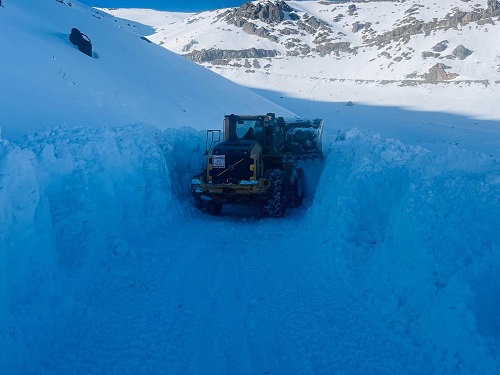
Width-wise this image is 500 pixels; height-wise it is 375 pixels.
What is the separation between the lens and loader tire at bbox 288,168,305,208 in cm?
1093

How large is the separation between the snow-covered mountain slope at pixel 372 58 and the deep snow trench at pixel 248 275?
1821 centimetres

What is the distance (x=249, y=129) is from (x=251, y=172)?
199cm

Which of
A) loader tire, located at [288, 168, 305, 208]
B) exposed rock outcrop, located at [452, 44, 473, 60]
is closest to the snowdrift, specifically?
loader tire, located at [288, 168, 305, 208]

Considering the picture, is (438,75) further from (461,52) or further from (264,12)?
(264,12)

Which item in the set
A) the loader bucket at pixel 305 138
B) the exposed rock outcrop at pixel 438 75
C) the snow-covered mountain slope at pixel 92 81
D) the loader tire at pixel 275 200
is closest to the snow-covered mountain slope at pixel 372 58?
the exposed rock outcrop at pixel 438 75

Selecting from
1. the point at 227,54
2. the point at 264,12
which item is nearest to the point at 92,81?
the point at 227,54

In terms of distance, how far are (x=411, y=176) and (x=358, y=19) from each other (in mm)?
101586

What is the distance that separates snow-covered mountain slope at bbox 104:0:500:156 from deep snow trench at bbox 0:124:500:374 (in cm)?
1821

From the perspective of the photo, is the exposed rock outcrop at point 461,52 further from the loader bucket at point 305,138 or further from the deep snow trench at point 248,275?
the deep snow trench at point 248,275

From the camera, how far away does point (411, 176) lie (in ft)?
23.6

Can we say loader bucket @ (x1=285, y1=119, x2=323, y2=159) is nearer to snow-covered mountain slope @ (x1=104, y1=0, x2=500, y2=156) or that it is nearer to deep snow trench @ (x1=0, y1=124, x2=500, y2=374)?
deep snow trench @ (x1=0, y1=124, x2=500, y2=374)

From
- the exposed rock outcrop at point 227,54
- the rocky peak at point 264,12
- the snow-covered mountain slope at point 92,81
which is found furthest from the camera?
the rocky peak at point 264,12

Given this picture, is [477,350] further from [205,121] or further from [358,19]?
[358,19]

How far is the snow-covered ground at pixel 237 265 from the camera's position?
4.39 m
